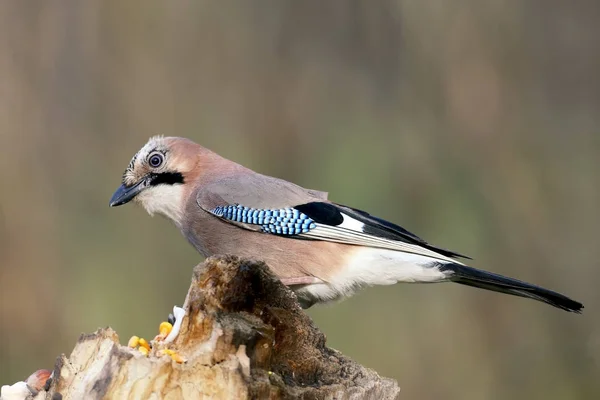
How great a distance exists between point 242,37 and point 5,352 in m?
2.96

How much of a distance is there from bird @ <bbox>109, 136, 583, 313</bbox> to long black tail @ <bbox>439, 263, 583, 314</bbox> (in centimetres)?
9

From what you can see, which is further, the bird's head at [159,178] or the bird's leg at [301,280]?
the bird's head at [159,178]

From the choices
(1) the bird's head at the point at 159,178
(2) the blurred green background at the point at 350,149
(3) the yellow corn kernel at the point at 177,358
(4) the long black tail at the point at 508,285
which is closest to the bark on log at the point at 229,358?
(3) the yellow corn kernel at the point at 177,358

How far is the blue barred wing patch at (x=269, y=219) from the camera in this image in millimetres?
5078

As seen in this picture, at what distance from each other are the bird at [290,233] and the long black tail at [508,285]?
0.09m

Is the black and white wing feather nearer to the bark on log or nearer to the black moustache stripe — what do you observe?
the black moustache stripe

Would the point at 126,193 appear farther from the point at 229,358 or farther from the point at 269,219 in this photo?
the point at 229,358

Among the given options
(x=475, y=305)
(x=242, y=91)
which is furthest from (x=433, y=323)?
(x=242, y=91)

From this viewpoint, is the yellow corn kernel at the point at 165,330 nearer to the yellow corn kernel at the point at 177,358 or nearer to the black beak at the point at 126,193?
the yellow corn kernel at the point at 177,358

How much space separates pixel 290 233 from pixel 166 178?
78cm

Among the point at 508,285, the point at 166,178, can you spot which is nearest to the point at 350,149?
the point at 166,178

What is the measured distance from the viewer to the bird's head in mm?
5211

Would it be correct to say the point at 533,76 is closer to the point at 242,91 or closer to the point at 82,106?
the point at 242,91

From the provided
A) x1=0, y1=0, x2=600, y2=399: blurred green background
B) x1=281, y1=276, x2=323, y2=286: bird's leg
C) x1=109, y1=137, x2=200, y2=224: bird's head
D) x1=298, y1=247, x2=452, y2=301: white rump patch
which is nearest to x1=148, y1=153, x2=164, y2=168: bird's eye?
x1=109, y1=137, x2=200, y2=224: bird's head
